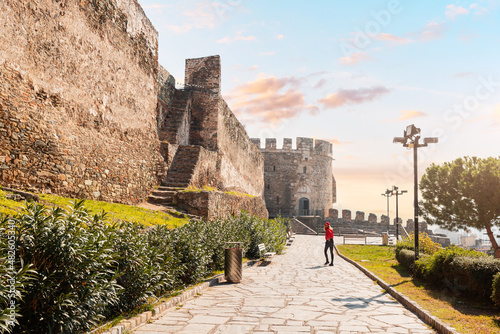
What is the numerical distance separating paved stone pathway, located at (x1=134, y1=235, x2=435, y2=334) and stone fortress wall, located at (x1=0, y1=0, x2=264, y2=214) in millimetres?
5065

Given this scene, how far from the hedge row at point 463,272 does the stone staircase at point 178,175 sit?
28.8 ft

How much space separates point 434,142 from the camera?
32.3 ft

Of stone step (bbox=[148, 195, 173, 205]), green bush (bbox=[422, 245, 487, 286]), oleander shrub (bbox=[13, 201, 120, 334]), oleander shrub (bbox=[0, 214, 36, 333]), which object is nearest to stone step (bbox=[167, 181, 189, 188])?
stone step (bbox=[148, 195, 173, 205])

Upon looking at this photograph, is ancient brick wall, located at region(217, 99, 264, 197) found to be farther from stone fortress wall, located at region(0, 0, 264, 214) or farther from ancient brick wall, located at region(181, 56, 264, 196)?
stone fortress wall, located at region(0, 0, 264, 214)

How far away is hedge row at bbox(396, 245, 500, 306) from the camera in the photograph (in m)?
6.72

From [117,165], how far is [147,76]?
4321 millimetres

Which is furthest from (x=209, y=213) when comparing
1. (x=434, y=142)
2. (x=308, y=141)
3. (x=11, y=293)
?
(x=308, y=141)

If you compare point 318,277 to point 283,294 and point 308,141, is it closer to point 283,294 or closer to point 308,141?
point 283,294

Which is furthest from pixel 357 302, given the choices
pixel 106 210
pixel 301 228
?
pixel 301 228

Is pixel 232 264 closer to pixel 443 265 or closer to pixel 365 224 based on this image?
pixel 443 265

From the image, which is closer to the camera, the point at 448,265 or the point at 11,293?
the point at 11,293

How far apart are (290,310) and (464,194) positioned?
19.5 m

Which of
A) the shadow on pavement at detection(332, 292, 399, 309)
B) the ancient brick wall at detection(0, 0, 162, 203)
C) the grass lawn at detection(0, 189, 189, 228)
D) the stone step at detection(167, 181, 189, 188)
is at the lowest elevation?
the shadow on pavement at detection(332, 292, 399, 309)

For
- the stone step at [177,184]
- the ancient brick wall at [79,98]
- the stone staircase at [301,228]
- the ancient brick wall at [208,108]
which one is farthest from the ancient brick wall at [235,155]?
the stone staircase at [301,228]
